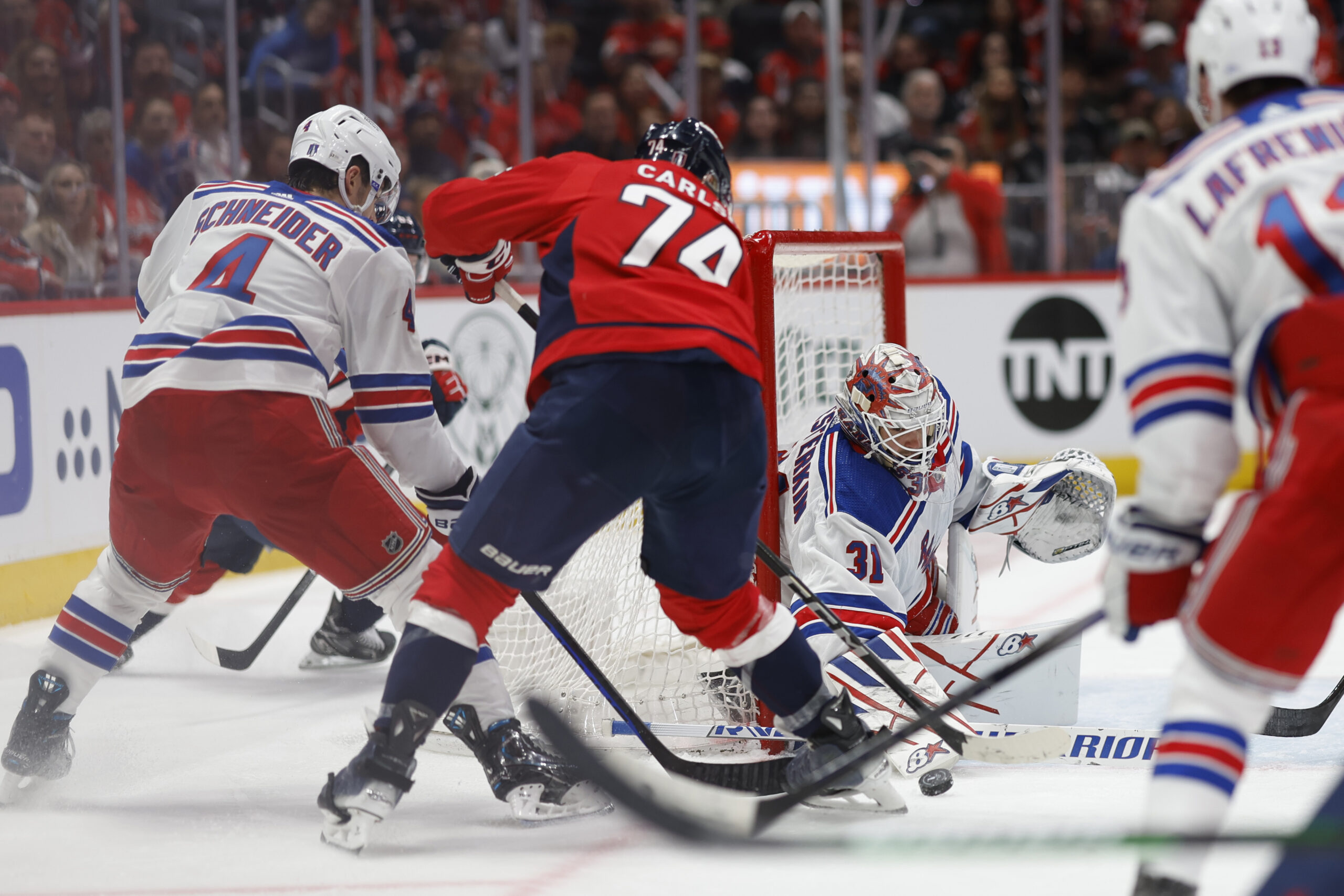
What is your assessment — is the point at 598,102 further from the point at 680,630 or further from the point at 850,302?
the point at 680,630

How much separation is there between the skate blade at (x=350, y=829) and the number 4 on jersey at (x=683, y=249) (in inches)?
33.5

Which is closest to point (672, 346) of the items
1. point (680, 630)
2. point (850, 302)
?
point (680, 630)

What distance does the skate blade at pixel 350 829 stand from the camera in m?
2.05

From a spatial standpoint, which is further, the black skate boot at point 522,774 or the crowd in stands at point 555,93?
the crowd in stands at point 555,93

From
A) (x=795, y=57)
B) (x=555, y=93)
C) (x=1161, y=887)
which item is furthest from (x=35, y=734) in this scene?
(x=795, y=57)

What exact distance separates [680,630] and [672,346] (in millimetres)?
473

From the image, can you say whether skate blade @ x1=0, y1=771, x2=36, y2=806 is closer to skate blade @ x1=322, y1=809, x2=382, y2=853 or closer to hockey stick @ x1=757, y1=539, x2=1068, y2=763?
skate blade @ x1=322, y1=809, x2=382, y2=853

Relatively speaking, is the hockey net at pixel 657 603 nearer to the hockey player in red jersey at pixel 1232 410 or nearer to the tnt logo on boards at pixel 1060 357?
the hockey player in red jersey at pixel 1232 410

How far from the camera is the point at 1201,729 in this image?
1472 millimetres

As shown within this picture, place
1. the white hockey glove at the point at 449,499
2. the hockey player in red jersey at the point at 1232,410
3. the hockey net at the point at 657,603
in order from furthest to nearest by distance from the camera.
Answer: the hockey net at the point at 657,603, the white hockey glove at the point at 449,499, the hockey player in red jersey at the point at 1232,410

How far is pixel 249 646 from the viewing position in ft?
11.7

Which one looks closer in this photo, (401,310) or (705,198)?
(705,198)

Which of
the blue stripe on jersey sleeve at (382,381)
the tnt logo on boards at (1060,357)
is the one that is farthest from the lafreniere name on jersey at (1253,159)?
the tnt logo on boards at (1060,357)

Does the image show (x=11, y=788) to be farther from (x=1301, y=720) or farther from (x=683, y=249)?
(x=1301, y=720)
